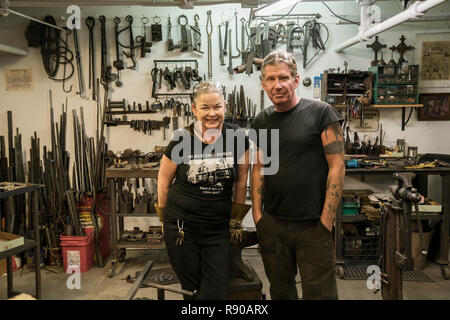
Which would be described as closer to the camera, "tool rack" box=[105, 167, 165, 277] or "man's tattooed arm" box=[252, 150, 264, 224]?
"man's tattooed arm" box=[252, 150, 264, 224]

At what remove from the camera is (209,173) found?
6.48 feet

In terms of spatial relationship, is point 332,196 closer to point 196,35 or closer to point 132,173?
point 132,173

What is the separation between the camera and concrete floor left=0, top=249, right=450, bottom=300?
321 cm

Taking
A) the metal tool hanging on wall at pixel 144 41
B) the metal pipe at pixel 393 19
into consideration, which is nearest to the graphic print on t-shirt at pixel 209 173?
the metal pipe at pixel 393 19

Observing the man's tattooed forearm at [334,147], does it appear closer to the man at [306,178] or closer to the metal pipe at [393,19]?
the man at [306,178]

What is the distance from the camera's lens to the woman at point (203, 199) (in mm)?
1957

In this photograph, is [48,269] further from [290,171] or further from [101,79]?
[290,171]

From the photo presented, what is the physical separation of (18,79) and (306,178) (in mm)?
3863

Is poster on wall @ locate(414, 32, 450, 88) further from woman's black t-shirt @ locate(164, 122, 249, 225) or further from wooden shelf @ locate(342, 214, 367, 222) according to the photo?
woman's black t-shirt @ locate(164, 122, 249, 225)

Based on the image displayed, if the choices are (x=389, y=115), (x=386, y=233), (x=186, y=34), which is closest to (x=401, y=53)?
(x=389, y=115)

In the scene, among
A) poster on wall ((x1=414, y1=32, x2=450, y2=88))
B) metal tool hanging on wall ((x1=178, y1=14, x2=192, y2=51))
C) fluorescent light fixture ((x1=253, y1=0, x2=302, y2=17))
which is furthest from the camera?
poster on wall ((x1=414, y1=32, x2=450, y2=88))

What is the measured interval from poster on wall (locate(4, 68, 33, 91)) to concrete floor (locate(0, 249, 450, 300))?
6.76 ft

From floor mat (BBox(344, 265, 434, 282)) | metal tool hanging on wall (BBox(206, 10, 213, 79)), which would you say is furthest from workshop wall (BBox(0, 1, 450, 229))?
floor mat (BBox(344, 265, 434, 282))

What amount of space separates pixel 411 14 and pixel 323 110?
1597 mm
